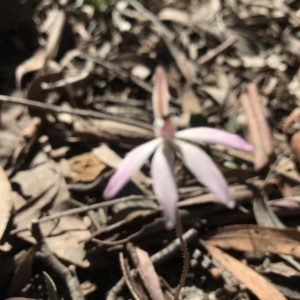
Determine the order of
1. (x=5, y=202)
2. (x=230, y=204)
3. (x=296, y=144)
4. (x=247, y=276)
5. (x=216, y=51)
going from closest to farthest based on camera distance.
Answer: (x=230, y=204) → (x=247, y=276) → (x=5, y=202) → (x=296, y=144) → (x=216, y=51)

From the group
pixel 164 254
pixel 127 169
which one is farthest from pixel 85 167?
pixel 127 169

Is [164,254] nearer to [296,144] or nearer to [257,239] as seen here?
[257,239]

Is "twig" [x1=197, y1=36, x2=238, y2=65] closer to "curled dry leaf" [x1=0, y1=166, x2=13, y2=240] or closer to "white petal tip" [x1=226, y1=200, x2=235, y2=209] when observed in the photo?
"curled dry leaf" [x1=0, y1=166, x2=13, y2=240]

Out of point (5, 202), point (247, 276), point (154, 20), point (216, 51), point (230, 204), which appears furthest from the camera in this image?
point (154, 20)

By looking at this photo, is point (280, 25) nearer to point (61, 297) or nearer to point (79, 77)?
point (79, 77)

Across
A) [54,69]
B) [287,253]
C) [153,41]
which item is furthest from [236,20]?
[287,253]

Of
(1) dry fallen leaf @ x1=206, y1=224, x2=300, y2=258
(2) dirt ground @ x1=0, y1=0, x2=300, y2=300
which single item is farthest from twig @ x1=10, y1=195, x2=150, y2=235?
(1) dry fallen leaf @ x1=206, y1=224, x2=300, y2=258

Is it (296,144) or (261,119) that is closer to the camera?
(296,144)

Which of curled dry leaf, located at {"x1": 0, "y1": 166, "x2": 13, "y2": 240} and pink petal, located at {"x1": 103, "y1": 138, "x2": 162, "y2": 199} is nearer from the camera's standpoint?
pink petal, located at {"x1": 103, "y1": 138, "x2": 162, "y2": 199}
